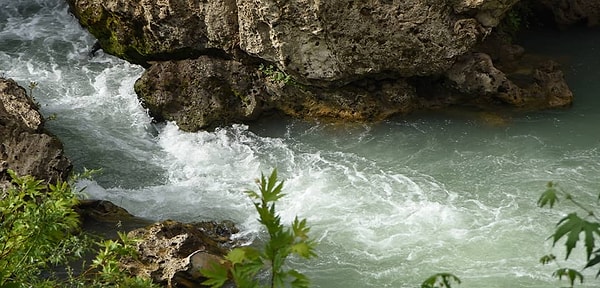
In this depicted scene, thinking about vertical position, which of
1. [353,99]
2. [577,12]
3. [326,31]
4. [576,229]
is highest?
[577,12]

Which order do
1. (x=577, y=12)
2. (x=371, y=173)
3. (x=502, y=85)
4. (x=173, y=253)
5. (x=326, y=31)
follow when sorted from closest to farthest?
(x=173, y=253) → (x=371, y=173) → (x=326, y=31) → (x=502, y=85) → (x=577, y=12)

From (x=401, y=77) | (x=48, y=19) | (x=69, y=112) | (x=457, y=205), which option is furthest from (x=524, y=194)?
(x=48, y=19)

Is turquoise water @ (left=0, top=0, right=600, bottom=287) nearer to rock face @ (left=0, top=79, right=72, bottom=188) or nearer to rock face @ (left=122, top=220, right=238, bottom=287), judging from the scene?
rock face @ (left=122, top=220, right=238, bottom=287)

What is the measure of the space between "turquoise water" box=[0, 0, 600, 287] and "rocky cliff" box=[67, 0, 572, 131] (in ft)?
1.12

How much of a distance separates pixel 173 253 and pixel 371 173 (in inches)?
137

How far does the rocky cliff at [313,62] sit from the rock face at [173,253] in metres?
3.52

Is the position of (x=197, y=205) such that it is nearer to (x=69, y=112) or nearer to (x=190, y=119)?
(x=190, y=119)

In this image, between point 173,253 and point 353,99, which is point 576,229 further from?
point 353,99

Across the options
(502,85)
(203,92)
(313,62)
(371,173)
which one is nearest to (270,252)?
(371,173)

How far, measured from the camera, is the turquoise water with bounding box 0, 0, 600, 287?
334 inches

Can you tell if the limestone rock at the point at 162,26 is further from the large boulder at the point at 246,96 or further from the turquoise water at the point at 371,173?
the turquoise water at the point at 371,173

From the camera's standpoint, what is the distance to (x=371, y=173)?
10.3m

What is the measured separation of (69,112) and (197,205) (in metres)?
3.68

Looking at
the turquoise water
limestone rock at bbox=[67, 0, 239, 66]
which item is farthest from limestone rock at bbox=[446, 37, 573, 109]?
limestone rock at bbox=[67, 0, 239, 66]
